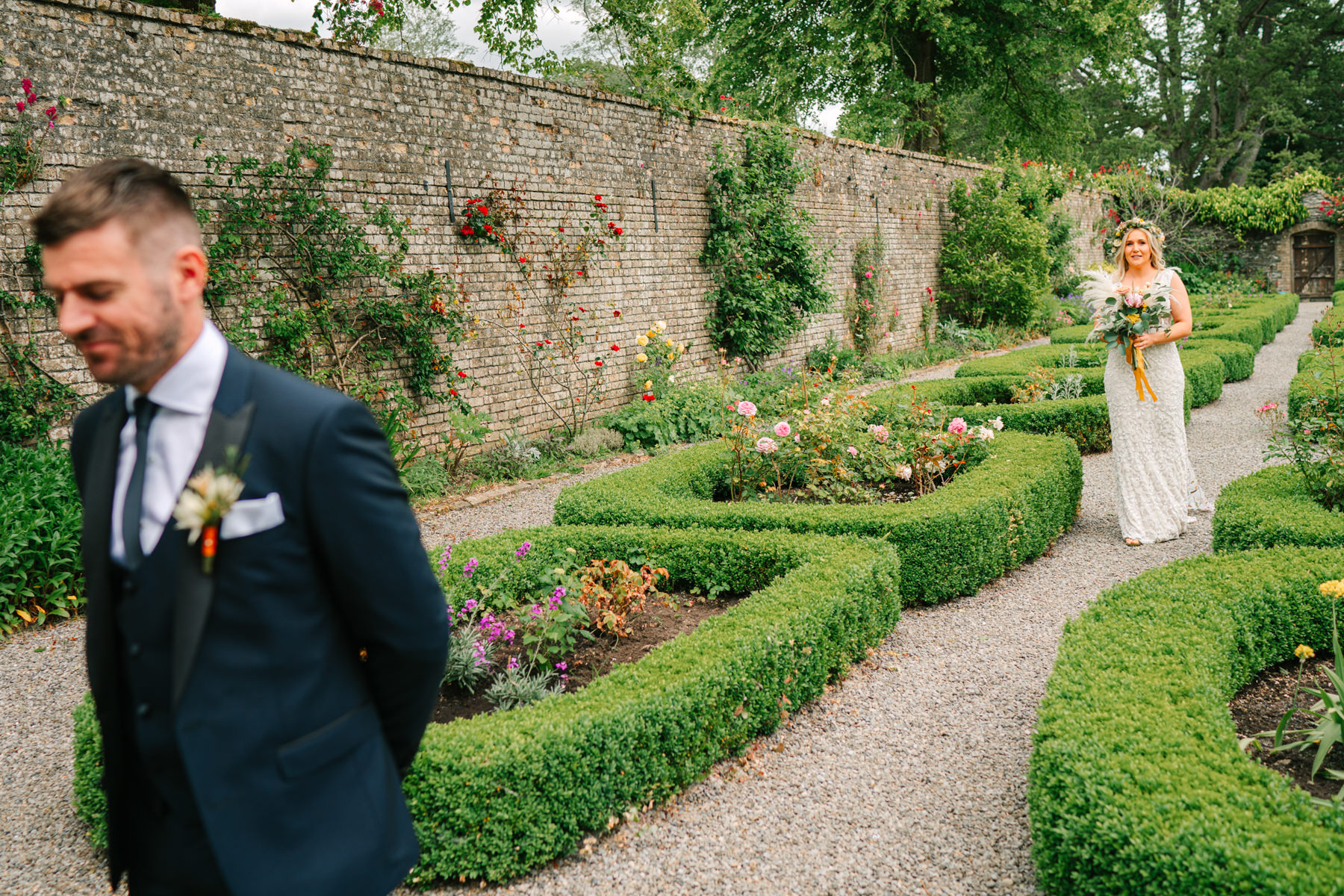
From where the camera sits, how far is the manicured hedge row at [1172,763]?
2150 mm

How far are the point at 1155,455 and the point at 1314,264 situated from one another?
1089 inches

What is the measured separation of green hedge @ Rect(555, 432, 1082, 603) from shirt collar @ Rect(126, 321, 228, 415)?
13.2ft

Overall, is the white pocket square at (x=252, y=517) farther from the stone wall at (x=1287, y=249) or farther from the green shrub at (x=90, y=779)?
the stone wall at (x=1287, y=249)

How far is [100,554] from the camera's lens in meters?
1.36

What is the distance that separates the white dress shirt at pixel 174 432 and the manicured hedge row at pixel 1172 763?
2.34 metres

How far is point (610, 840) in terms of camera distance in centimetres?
301

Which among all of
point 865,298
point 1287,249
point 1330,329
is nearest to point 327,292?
point 865,298

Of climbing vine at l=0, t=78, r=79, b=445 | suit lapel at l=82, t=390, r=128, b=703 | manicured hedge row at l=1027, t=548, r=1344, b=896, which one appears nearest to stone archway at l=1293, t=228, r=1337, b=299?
manicured hedge row at l=1027, t=548, r=1344, b=896

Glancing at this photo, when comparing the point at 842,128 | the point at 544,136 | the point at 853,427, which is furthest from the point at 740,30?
the point at 853,427

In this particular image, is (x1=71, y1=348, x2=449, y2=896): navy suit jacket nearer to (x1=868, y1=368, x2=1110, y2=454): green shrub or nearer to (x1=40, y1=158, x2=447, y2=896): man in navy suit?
(x1=40, y1=158, x2=447, y2=896): man in navy suit

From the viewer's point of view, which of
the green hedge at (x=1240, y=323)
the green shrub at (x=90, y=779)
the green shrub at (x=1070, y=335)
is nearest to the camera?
the green shrub at (x=90, y=779)

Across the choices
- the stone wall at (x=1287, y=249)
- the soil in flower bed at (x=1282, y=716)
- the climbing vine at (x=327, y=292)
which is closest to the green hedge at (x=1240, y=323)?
the stone wall at (x=1287, y=249)

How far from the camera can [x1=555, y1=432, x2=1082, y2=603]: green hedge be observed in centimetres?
505

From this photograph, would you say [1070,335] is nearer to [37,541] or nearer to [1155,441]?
[1155,441]
